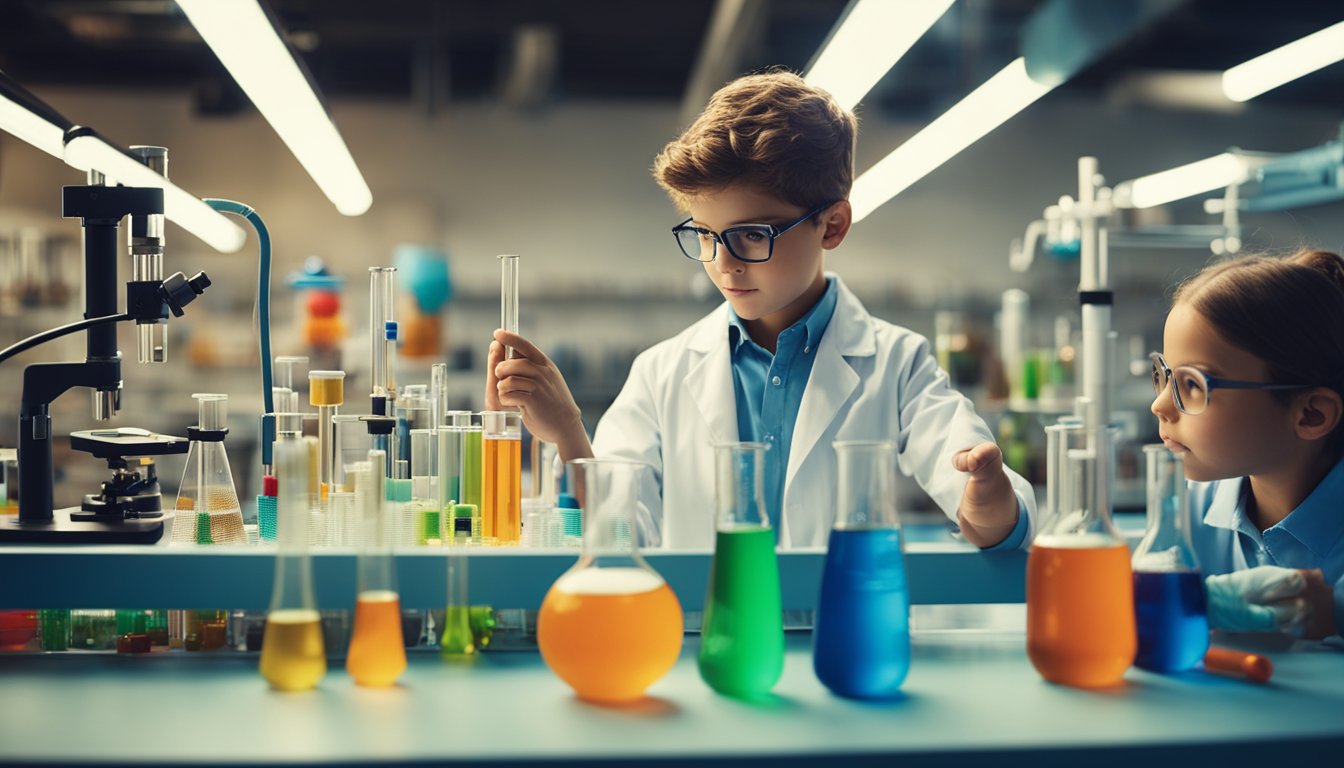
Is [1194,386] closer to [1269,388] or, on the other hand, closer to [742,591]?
[1269,388]

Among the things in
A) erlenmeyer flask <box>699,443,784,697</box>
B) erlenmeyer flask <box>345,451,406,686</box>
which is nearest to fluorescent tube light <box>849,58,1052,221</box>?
erlenmeyer flask <box>699,443,784,697</box>

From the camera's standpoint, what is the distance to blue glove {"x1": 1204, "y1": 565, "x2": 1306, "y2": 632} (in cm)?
115

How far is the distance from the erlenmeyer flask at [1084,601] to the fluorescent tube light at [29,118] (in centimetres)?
139

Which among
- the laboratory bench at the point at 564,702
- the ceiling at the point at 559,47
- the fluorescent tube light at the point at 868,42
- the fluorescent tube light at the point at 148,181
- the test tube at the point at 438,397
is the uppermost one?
the ceiling at the point at 559,47

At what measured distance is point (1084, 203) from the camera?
324 cm

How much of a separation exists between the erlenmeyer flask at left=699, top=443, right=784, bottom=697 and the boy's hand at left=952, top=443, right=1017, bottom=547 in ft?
0.98

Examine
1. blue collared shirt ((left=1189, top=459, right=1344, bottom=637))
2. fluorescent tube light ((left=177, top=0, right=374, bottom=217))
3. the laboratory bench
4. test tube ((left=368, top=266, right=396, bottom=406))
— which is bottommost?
the laboratory bench

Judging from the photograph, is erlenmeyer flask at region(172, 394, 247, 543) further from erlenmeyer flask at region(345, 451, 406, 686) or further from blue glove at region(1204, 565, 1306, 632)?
blue glove at region(1204, 565, 1306, 632)

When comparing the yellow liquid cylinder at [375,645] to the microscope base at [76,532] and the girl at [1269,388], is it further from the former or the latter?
the girl at [1269,388]

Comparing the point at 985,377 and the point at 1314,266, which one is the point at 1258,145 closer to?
the point at 985,377

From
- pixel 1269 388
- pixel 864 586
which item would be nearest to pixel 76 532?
pixel 864 586

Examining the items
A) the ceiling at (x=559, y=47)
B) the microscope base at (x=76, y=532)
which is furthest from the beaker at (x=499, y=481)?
the ceiling at (x=559, y=47)

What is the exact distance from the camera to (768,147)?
5.04 feet

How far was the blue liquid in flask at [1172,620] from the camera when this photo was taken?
1.05 metres
